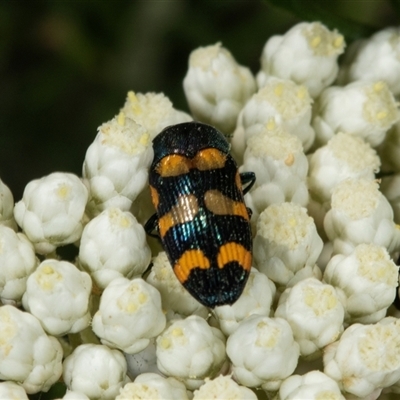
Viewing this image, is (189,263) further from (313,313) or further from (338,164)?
(338,164)

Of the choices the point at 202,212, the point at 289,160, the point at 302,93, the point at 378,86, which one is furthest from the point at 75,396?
the point at 378,86

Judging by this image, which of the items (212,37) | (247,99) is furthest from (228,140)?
(212,37)

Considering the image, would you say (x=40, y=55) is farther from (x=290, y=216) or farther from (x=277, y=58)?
(x=290, y=216)

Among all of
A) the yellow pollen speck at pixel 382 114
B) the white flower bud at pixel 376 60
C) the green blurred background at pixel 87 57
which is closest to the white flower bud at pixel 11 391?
the yellow pollen speck at pixel 382 114

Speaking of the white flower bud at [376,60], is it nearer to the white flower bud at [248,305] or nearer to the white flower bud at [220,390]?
the white flower bud at [248,305]

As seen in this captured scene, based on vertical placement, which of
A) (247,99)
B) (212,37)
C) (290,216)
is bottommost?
(290,216)

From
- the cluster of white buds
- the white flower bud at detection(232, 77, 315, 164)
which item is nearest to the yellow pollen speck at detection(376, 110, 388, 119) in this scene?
the cluster of white buds
